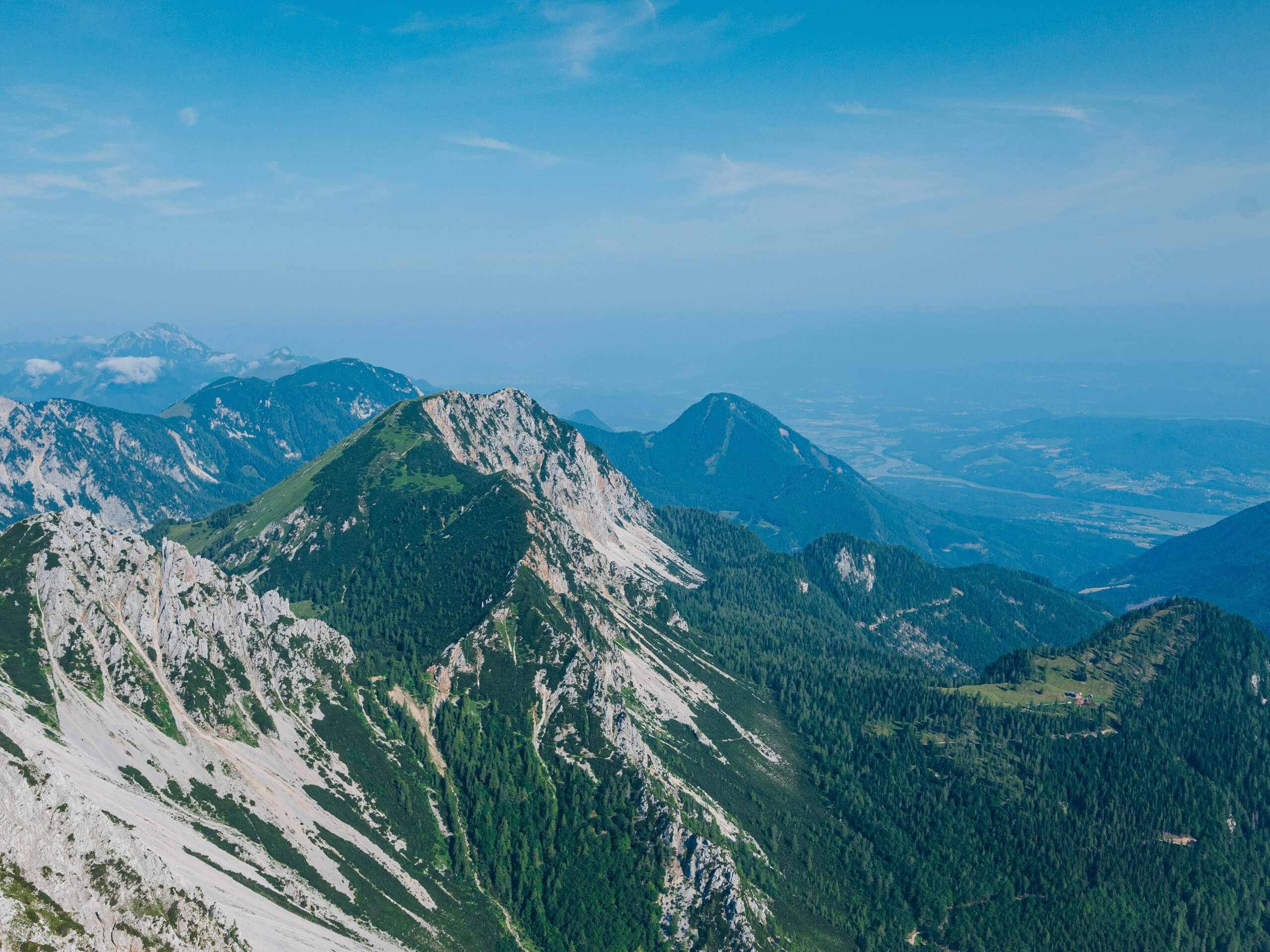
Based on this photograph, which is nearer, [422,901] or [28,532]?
[422,901]

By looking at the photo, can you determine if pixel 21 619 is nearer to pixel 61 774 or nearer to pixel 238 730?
pixel 238 730

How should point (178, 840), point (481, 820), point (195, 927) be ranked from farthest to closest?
point (481, 820) → point (178, 840) → point (195, 927)

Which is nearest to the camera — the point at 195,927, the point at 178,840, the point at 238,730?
the point at 195,927

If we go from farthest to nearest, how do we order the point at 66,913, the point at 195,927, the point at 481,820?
the point at 481,820 → the point at 195,927 → the point at 66,913

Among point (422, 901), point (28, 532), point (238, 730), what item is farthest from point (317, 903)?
point (28, 532)

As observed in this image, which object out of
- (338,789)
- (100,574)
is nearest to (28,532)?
(100,574)

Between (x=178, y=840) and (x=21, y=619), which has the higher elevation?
(x=21, y=619)

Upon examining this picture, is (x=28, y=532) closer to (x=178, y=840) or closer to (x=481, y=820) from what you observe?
(x=178, y=840)

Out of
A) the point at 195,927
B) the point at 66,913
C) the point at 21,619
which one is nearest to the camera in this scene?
the point at 66,913

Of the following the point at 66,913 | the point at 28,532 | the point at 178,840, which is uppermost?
the point at 28,532
